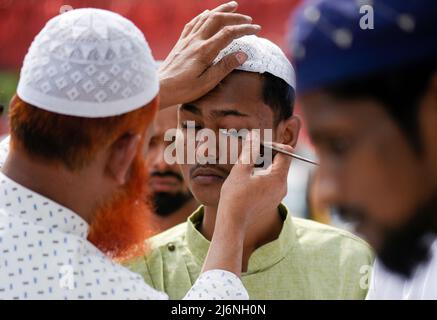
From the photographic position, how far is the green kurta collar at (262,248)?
9.15ft

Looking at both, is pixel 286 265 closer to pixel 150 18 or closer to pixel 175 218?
pixel 175 218

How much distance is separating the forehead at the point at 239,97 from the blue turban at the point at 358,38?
1273 mm

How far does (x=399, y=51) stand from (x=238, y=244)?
85 cm

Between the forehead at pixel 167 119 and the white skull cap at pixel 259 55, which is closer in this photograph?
the white skull cap at pixel 259 55

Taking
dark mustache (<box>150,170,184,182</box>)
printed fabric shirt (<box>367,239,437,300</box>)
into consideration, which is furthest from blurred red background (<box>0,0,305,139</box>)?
printed fabric shirt (<box>367,239,437,300</box>)

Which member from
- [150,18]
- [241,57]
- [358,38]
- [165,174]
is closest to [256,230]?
[241,57]

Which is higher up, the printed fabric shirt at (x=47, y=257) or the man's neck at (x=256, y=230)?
the printed fabric shirt at (x=47, y=257)

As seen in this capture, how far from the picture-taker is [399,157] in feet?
4.75

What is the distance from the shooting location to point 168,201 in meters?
4.14

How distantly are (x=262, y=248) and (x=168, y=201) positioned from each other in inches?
54.2

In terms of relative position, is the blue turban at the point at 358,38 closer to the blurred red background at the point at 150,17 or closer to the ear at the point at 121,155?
the ear at the point at 121,155

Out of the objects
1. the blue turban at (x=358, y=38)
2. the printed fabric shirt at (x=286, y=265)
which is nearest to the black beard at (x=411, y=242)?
the blue turban at (x=358, y=38)

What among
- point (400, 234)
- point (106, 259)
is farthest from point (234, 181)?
point (400, 234)

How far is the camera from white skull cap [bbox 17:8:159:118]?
1.91 m
